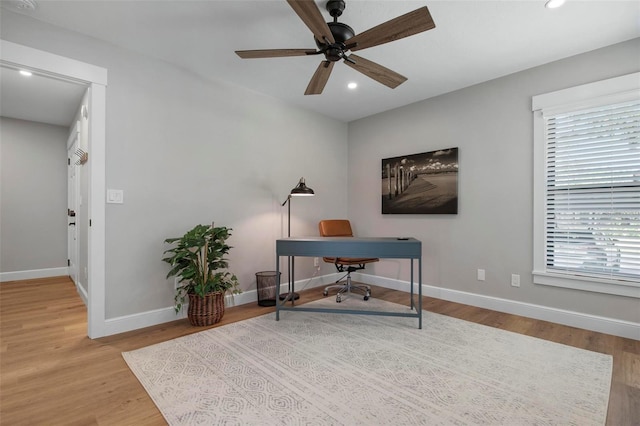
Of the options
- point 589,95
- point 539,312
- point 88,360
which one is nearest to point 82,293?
point 88,360

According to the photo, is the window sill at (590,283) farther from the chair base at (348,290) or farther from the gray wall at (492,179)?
the chair base at (348,290)

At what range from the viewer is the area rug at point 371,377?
155 cm

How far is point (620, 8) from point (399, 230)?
9.54 ft

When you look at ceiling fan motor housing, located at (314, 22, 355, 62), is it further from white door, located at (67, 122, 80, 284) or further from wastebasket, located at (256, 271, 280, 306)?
white door, located at (67, 122, 80, 284)

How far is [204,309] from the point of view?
2.78 metres

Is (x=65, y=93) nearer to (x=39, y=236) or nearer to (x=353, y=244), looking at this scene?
(x=39, y=236)

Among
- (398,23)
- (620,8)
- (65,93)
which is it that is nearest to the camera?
(398,23)

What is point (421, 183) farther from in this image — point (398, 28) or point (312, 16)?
point (312, 16)

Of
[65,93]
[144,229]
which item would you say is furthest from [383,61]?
[65,93]

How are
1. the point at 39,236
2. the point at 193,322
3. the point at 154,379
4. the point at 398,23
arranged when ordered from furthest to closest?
the point at 39,236 → the point at 193,322 → the point at 154,379 → the point at 398,23

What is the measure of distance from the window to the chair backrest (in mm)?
2290

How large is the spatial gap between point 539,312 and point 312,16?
3.40 m

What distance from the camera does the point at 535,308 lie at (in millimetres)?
3004

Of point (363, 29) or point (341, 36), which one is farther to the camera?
point (363, 29)
